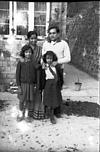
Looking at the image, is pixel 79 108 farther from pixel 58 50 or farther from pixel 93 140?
pixel 93 140

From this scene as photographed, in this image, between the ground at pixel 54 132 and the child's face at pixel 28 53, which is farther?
the child's face at pixel 28 53

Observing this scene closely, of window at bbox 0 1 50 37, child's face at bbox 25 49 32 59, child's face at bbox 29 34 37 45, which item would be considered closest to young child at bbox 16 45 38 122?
child's face at bbox 25 49 32 59

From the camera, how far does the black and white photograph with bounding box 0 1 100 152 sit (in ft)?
8.93

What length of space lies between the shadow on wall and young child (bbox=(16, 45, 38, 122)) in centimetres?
65

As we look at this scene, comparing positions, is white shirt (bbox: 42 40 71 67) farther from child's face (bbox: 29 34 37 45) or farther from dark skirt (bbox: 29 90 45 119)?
dark skirt (bbox: 29 90 45 119)

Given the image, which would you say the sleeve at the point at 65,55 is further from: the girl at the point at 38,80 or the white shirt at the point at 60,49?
the girl at the point at 38,80

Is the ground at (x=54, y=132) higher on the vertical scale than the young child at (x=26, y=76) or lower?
lower

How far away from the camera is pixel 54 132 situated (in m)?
2.95

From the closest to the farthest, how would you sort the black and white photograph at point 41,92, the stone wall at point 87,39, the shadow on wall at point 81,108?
1. the black and white photograph at point 41,92
2. the shadow on wall at point 81,108
3. the stone wall at point 87,39

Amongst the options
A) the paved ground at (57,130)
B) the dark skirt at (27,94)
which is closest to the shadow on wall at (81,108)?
the paved ground at (57,130)

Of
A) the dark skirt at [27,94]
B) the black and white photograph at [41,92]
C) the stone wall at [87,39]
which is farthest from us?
the stone wall at [87,39]

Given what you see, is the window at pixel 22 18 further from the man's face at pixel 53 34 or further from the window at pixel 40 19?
the man's face at pixel 53 34

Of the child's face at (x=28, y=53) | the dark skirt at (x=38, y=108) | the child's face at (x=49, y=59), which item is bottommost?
the dark skirt at (x=38, y=108)

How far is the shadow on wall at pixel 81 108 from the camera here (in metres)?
3.71
